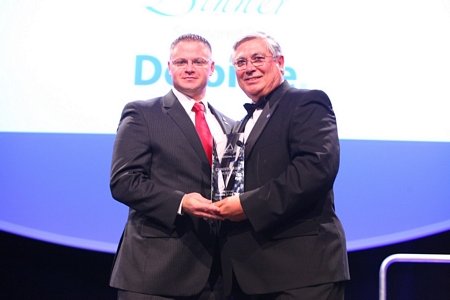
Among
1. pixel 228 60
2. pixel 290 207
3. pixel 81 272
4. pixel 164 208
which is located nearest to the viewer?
pixel 290 207

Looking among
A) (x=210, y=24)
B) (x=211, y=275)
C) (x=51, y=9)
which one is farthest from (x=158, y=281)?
(x=51, y=9)

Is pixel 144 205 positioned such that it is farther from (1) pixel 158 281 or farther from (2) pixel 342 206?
(2) pixel 342 206

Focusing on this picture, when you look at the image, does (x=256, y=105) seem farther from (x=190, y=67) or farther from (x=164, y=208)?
(x=164, y=208)

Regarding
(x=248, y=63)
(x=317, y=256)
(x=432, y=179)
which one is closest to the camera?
(x=317, y=256)

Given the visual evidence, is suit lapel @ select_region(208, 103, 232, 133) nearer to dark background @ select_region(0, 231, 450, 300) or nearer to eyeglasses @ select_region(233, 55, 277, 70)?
eyeglasses @ select_region(233, 55, 277, 70)

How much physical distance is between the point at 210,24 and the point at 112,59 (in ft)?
1.99

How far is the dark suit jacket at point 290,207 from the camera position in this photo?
69.3 inches

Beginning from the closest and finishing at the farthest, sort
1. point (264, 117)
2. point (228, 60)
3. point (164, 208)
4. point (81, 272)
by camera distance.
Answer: point (164, 208) → point (264, 117) → point (228, 60) → point (81, 272)

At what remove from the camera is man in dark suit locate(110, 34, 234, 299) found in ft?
6.22

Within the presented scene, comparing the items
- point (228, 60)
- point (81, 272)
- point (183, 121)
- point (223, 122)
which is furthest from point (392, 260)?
point (81, 272)

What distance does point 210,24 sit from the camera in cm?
297

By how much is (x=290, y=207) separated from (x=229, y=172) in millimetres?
268

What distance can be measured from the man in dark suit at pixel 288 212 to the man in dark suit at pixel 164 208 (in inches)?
3.8

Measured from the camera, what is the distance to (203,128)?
2.17 metres
